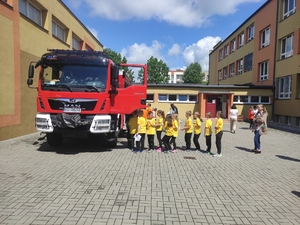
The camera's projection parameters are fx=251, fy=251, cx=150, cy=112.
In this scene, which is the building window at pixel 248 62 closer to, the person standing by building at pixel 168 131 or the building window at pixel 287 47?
the building window at pixel 287 47

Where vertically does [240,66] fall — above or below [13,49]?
above

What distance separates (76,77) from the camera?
8.15 meters

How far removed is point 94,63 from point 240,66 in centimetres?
2637

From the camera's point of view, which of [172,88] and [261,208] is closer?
[261,208]

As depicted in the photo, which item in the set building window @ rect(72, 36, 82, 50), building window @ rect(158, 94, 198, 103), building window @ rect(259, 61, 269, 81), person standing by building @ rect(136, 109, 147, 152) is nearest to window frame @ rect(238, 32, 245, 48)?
building window @ rect(259, 61, 269, 81)

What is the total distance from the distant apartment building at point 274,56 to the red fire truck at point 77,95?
50.1ft

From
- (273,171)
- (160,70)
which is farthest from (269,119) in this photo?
(160,70)

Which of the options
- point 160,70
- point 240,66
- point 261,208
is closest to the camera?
point 261,208

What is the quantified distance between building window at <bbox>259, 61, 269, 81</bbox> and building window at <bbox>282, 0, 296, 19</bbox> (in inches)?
182

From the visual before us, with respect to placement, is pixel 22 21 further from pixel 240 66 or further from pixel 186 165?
pixel 240 66

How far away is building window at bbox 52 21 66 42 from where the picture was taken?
629 inches

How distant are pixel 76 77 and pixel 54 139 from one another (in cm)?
253

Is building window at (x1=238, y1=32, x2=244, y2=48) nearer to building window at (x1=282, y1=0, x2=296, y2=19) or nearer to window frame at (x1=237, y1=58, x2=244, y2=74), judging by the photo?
window frame at (x1=237, y1=58, x2=244, y2=74)

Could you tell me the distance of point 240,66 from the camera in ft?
101
